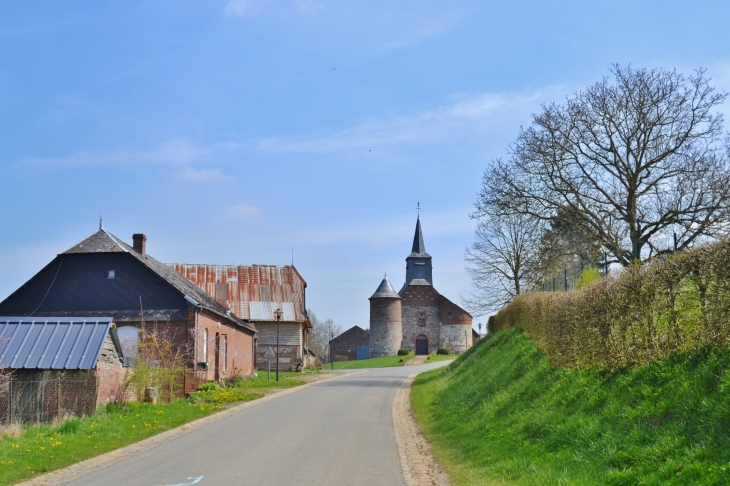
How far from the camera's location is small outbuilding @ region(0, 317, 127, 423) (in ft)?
58.5

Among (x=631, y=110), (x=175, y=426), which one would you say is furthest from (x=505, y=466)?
(x=631, y=110)

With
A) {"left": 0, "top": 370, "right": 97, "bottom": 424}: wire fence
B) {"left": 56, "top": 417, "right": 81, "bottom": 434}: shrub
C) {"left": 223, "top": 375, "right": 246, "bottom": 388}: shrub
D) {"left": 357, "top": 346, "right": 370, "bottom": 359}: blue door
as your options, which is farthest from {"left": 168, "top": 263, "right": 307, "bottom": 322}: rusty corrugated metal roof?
{"left": 357, "top": 346, "right": 370, "bottom": 359}: blue door

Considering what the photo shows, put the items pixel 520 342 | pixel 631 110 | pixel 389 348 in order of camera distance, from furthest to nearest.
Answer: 1. pixel 389 348
2. pixel 631 110
3. pixel 520 342

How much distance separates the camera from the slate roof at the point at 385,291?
7856 centimetres

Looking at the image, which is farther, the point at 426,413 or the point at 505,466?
the point at 426,413

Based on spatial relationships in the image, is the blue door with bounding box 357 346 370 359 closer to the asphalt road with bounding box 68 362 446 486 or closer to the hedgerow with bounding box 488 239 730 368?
the asphalt road with bounding box 68 362 446 486

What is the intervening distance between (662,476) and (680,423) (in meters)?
1.14

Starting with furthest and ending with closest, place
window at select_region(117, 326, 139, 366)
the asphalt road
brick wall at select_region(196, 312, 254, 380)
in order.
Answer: brick wall at select_region(196, 312, 254, 380) → window at select_region(117, 326, 139, 366) → the asphalt road

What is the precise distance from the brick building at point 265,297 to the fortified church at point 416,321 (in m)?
25.4

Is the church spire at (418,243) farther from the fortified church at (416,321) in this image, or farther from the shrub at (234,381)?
the shrub at (234,381)

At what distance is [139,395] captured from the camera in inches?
812

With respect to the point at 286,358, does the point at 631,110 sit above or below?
above

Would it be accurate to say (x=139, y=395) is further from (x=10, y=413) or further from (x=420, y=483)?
(x=420, y=483)

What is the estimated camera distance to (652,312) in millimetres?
10250
